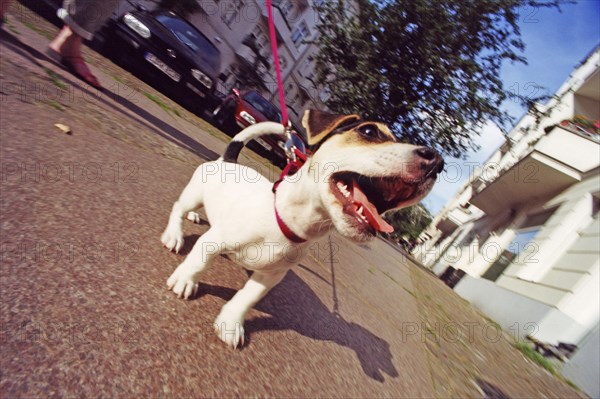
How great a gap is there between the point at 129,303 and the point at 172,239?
679 millimetres

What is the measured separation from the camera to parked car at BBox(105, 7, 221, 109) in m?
6.73

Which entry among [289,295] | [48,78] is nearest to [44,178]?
[289,295]

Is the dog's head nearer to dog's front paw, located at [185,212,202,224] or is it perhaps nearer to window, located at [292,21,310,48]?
dog's front paw, located at [185,212,202,224]

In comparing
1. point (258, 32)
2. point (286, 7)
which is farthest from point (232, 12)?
point (286, 7)

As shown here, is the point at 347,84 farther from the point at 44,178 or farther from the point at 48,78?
the point at 44,178

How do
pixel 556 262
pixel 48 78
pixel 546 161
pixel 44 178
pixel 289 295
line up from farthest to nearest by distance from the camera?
pixel 546 161, pixel 556 262, pixel 48 78, pixel 289 295, pixel 44 178

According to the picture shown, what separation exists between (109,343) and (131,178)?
5.45ft

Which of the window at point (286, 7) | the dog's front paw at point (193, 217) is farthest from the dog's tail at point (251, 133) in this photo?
the window at point (286, 7)

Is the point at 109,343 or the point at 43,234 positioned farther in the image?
the point at 43,234

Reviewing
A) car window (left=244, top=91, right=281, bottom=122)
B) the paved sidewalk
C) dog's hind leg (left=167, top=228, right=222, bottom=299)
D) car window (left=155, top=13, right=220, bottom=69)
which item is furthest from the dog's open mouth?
car window (left=244, top=91, right=281, bottom=122)

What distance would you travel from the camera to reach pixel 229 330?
1.64 meters

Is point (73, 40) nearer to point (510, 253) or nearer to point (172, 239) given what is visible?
point (172, 239)

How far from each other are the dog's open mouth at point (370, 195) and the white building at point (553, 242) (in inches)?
239

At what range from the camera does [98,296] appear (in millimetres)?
1383
